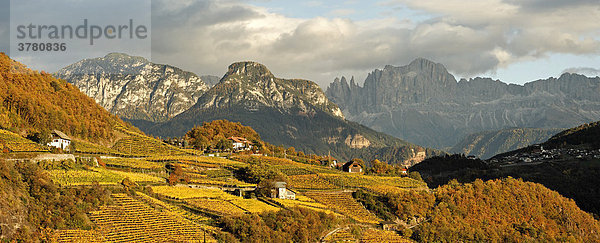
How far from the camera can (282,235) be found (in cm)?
9388

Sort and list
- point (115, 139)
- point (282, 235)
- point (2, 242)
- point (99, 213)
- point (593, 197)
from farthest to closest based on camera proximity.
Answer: point (593, 197) < point (115, 139) < point (282, 235) < point (99, 213) < point (2, 242)

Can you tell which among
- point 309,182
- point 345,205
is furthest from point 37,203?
point 309,182

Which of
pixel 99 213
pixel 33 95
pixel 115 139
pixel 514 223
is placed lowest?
pixel 514 223

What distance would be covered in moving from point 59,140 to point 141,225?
160ft

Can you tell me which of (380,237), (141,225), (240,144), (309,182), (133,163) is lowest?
(380,237)

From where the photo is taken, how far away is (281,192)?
391ft

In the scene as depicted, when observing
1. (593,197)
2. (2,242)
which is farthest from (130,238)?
(593,197)

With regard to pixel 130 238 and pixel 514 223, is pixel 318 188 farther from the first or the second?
pixel 130 238

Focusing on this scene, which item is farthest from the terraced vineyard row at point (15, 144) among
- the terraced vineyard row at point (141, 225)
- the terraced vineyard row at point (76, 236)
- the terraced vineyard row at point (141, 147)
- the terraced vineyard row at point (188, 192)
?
the terraced vineyard row at point (141, 147)

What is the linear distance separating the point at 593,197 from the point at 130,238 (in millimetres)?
131858

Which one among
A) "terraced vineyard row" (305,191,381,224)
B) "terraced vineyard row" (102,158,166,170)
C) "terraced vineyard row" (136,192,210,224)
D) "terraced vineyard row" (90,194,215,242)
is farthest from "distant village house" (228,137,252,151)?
"terraced vineyard row" (90,194,215,242)

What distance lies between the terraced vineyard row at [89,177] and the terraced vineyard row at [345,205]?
3131 centimetres

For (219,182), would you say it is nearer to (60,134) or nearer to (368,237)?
(368,237)

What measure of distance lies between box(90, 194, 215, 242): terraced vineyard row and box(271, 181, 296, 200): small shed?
3048 cm
